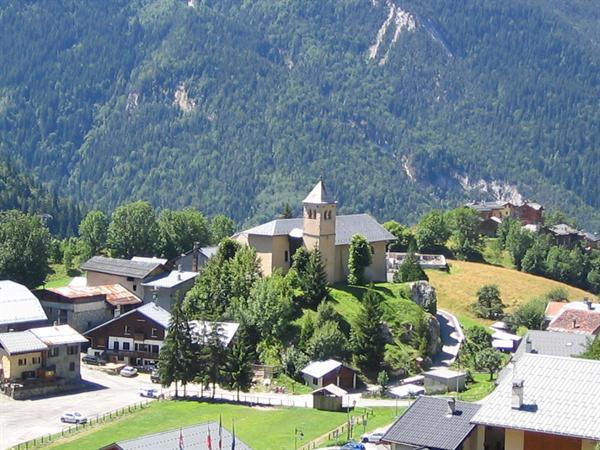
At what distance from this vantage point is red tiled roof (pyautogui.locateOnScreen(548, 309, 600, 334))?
10206 centimetres

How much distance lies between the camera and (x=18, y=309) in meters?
96.4

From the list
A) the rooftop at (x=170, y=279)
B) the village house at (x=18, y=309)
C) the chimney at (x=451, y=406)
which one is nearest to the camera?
the chimney at (x=451, y=406)

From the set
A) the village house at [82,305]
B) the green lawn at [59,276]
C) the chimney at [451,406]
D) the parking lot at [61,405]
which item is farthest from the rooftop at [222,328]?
the chimney at [451,406]

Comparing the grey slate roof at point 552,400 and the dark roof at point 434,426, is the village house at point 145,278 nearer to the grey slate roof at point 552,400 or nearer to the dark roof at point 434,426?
the dark roof at point 434,426

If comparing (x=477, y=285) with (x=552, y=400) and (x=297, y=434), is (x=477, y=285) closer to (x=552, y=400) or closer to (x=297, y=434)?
(x=297, y=434)

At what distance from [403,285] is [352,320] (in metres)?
11.7

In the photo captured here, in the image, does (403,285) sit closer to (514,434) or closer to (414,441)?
(414,441)

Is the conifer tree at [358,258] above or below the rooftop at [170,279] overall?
above

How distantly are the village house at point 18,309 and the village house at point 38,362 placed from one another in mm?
4185

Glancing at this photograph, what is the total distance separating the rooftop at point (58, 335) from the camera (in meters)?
88.5

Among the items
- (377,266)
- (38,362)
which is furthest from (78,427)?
(377,266)

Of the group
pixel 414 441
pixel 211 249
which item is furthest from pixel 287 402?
pixel 211 249

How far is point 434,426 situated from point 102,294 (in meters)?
53.7

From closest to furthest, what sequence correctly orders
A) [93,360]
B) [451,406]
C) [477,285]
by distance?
1. [451,406]
2. [93,360]
3. [477,285]
